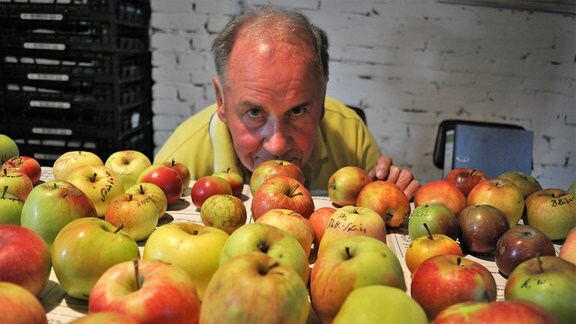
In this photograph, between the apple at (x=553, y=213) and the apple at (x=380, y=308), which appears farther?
the apple at (x=553, y=213)

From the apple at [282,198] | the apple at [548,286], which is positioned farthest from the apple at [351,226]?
the apple at [548,286]

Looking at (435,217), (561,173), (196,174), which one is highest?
(435,217)

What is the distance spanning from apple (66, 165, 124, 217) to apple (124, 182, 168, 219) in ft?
0.13

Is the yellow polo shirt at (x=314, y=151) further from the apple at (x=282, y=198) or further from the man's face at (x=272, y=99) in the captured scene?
the apple at (x=282, y=198)

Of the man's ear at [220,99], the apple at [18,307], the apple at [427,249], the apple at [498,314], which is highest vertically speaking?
the man's ear at [220,99]

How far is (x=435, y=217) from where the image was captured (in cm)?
96

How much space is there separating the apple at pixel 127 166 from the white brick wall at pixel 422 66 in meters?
1.62

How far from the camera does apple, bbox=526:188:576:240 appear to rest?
1.01 metres

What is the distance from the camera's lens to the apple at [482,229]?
93 centimetres

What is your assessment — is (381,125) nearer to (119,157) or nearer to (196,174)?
(196,174)

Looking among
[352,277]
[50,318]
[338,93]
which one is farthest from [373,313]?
[338,93]

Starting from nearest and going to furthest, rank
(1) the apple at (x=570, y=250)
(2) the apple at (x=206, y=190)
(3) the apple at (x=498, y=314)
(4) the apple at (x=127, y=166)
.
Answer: (3) the apple at (x=498, y=314), (1) the apple at (x=570, y=250), (2) the apple at (x=206, y=190), (4) the apple at (x=127, y=166)

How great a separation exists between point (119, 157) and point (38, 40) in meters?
1.52

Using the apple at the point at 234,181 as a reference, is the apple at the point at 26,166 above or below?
above
